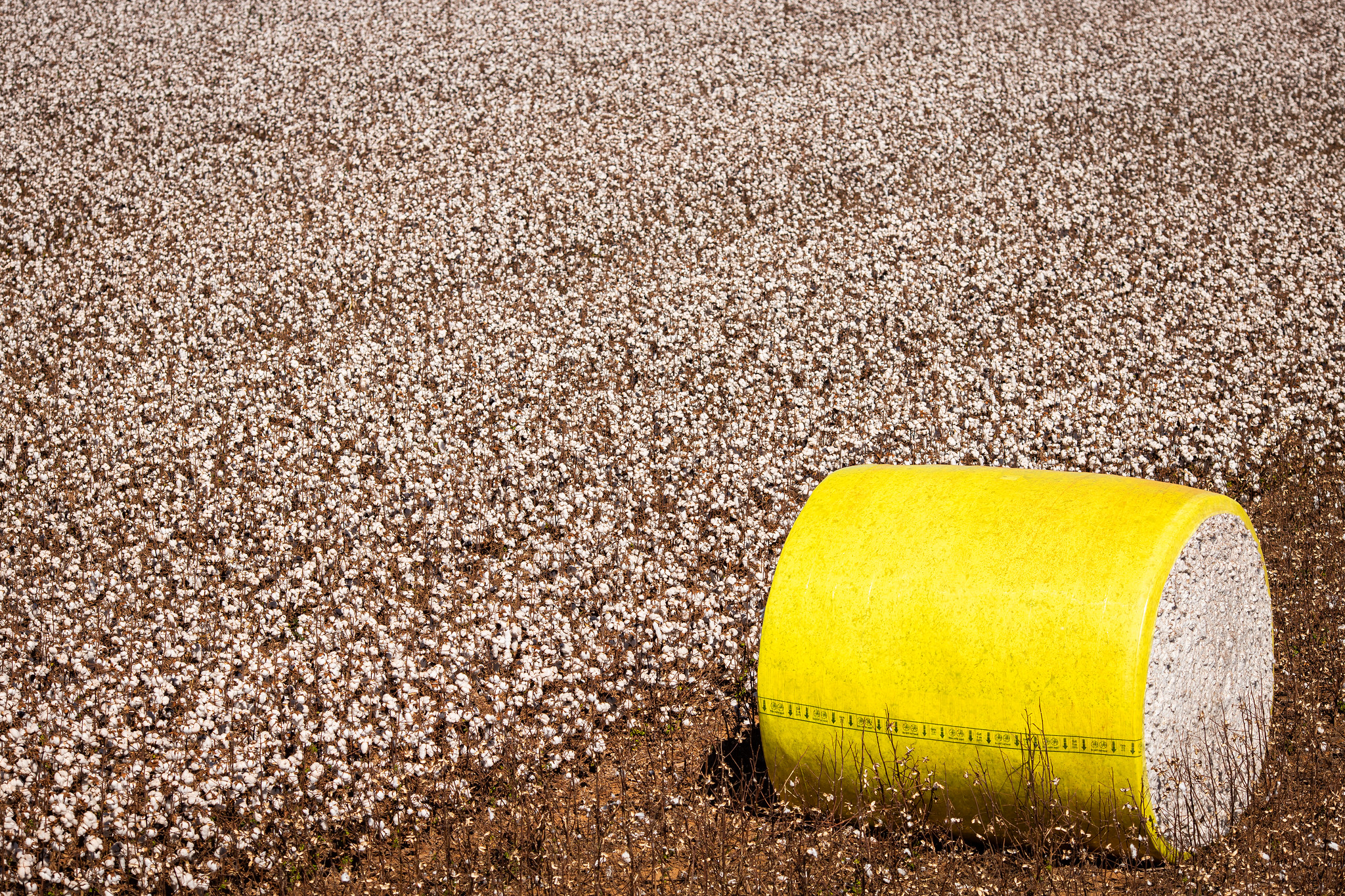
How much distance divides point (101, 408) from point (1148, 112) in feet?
47.8

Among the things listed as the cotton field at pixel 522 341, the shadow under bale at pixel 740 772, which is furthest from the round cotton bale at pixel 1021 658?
the cotton field at pixel 522 341

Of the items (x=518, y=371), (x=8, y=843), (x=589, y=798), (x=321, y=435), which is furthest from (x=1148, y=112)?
(x=8, y=843)

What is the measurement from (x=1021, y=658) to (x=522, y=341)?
22.5 feet

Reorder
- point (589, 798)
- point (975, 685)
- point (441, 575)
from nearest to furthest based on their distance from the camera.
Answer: point (975, 685) < point (589, 798) < point (441, 575)

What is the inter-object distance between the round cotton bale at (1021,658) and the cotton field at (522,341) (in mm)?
1635

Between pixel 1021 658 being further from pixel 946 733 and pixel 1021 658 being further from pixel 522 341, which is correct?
pixel 522 341

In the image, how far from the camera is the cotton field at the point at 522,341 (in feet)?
19.2

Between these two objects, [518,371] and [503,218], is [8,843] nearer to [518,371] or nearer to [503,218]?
[518,371]

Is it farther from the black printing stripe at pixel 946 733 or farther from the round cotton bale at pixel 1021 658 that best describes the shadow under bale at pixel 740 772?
the black printing stripe at pixel 946 733

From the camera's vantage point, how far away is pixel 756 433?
8.62 metres

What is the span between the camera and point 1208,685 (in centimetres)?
458

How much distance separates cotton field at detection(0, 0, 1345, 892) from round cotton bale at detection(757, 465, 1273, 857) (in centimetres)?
163

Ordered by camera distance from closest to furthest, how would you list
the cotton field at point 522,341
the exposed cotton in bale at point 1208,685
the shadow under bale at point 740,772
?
the exposed cotton in bale at point 1208,685 < the shadow under bale at point 740,772 < the cotton field at point 522,341

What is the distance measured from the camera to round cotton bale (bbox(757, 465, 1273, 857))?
4172mm
